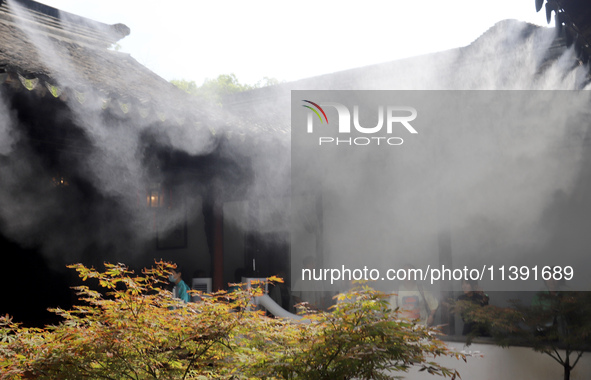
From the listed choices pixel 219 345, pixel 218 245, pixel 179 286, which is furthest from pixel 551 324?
pixel 179 286

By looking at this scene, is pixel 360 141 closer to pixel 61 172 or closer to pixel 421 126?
pixel 421 126

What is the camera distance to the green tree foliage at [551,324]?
5328 mm

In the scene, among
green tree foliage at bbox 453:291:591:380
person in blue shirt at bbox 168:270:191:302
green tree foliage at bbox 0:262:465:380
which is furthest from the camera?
person in blue shirt at bbox 168:270:191:302

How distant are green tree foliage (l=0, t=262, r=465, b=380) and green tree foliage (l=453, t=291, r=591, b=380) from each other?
294cm

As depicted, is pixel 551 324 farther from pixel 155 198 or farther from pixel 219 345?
pixel 155 198

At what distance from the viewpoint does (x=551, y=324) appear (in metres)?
5.53

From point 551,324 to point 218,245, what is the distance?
4.25 m

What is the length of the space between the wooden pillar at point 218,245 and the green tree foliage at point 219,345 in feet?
13.5

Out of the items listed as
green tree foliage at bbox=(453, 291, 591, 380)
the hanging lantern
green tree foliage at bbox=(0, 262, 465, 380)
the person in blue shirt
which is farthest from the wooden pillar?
green tree foliage at bbox=(0, 262, 465, 380)

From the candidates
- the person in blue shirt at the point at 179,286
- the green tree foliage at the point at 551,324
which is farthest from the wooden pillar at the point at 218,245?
the green tree foliage at the point at 551,324

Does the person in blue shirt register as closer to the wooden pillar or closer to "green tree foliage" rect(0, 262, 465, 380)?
the wooden pillar

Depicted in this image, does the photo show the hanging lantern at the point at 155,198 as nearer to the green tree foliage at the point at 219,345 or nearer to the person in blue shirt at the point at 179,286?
the person in blue shirt at the point at 179,286

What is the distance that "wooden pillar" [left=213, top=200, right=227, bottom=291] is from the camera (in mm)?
7488

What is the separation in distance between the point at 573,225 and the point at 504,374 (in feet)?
10.3
